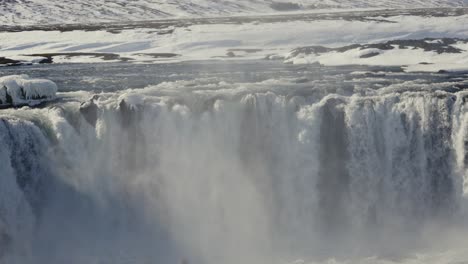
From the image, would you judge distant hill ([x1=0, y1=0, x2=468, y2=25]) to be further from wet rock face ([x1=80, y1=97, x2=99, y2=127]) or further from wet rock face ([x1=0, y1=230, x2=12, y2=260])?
wet rock face ([x1=0, y1=230, x2=12, y2=260])

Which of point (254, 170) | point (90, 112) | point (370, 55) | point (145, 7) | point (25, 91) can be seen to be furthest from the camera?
point (145, 7)

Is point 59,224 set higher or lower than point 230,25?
lower

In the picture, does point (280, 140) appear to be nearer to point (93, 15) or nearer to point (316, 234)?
point (316, 234)

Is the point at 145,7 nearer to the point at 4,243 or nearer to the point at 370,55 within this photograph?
the point at 370,55

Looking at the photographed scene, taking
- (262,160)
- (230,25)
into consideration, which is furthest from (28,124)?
(230,25)

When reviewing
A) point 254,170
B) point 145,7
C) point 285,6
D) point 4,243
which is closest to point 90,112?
point 4,243

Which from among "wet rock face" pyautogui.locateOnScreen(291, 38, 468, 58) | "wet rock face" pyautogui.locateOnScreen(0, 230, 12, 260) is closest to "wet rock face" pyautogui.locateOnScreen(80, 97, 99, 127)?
"wet rock face" pyautogui.locateOnScreen(0, 230, 12, 260)

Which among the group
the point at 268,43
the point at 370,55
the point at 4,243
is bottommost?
the point at 4,243
